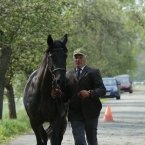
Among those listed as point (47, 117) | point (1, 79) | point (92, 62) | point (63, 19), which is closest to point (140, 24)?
point (92, 62)

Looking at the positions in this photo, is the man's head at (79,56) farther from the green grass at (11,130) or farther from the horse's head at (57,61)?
the green grass at (11,130)

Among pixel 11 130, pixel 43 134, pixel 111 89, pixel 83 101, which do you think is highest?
pixel 83 101

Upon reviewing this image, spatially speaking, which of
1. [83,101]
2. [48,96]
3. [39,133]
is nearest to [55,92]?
[83,101]

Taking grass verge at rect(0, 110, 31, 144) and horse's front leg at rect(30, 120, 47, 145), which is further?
grass verge at rect(0, 110, 31, 144)

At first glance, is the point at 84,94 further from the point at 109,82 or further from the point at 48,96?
the point at 109,82

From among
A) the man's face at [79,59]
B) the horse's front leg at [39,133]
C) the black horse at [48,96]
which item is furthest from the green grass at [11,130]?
the man's face at [79,59]

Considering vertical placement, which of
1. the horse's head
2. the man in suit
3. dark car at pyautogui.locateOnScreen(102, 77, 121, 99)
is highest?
the horse's head

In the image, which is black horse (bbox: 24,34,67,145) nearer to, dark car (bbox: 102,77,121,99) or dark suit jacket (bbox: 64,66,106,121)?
dark suit jacket (bbox: 64,66,106,121)

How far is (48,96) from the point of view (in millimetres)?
10391

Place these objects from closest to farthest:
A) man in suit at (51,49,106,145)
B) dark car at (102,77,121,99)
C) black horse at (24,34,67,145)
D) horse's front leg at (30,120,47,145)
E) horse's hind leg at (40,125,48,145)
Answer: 1. man in suit at (51,49,106,145)
2. black horse at (24,34,67,145)
3. horse's front leg at (30,120,47,145)
4. horse's hind leg at (40,125,48,145)
5. dark car at (102,77,121,99)

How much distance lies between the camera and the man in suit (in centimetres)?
926

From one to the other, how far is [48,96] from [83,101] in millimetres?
1221

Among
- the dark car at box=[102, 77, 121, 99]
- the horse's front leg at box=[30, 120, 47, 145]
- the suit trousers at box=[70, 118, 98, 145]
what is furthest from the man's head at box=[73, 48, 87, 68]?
the dark car at box=[102, 77, 121, 99]

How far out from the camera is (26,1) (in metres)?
20.6
